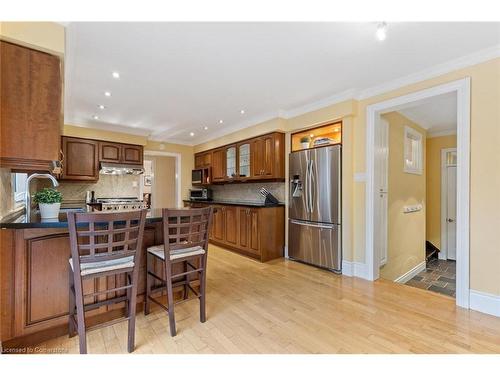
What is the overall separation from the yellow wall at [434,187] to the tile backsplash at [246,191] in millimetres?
3217

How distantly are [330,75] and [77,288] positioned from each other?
3016mm

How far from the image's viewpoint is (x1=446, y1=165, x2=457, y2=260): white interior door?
464cm

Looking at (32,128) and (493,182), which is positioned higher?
(32,128)

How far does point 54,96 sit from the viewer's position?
1801 mm

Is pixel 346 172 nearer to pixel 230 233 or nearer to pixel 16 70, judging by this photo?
pixel 230 233

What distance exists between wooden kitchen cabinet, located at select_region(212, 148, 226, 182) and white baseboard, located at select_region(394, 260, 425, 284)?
3.65m

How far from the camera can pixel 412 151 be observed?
4.19 metres

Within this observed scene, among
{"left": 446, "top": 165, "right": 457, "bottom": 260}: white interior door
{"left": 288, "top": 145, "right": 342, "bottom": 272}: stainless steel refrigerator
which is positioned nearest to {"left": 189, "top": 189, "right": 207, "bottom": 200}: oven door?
{"left": 288, "top": 145, "right": 342, "bottom": 272}: stainless steel refrigerator

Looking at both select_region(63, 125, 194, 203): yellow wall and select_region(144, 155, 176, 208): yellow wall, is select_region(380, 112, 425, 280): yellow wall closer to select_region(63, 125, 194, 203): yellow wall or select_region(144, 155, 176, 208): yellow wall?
select_region(63, 125, 194, 203): yellow wall

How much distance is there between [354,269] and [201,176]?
154 inches

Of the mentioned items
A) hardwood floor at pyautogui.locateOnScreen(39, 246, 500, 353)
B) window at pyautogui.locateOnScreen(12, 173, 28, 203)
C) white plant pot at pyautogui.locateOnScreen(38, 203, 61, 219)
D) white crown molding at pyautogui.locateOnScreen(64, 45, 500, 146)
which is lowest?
hardwood floor at pyautogui.locateOnScreen(39, 246, 500, 353)

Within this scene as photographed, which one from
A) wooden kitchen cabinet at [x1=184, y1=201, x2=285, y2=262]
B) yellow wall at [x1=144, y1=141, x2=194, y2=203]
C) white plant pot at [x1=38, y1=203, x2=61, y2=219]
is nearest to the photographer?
white plant pot at [x1=38, y1=203, x2=61, y2=219]

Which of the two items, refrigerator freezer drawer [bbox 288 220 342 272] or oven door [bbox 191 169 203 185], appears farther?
oven door [bbox 191 169 203 185]
